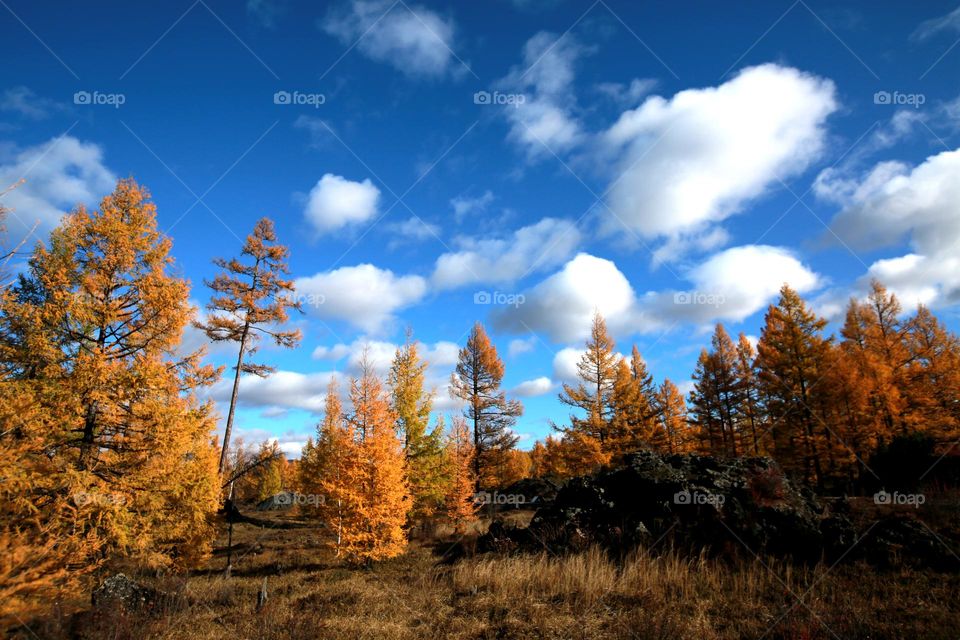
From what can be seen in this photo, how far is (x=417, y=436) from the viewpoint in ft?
73.0

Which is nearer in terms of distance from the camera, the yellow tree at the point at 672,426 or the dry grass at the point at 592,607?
the dry grass at the point at 592,607

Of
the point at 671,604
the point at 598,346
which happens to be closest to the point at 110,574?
the point at 671,604

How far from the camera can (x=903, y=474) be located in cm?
1555

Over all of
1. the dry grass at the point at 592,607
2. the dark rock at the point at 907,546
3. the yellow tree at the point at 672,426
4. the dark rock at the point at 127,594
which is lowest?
the dark rock at the point at 127,594

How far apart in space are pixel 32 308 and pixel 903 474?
2641 centimetres

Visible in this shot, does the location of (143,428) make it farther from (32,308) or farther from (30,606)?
(30,606)

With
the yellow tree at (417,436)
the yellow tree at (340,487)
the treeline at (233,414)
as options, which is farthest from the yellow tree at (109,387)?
the yellow tree at (417,436)

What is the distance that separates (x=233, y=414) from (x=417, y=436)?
858cm

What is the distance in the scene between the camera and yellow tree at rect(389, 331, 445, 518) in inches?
839

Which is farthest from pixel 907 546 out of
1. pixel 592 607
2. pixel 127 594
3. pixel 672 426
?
pixel 672 426

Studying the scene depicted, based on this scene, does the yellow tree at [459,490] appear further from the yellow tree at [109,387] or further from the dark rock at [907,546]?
the dark rock at [907,546]

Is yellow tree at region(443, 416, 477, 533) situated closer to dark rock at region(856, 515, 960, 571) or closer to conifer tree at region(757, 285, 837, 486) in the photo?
dark rock at region(856, 515, 960, 571)

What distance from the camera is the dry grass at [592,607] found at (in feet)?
19.3

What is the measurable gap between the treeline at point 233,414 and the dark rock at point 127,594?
0.53 metres
